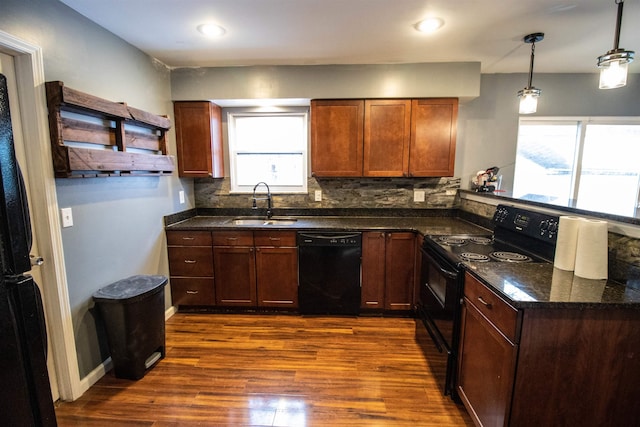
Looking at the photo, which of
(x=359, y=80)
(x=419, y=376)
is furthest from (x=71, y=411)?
(x=359, y=80)

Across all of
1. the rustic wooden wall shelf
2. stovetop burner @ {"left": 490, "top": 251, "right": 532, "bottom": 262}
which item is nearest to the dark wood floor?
stovetop burner @ {"left": 490, "top": 251, "right": 532, "bottom": 262}

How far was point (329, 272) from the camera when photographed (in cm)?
278

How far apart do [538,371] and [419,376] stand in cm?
98

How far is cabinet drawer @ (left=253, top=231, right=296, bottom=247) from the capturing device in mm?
2770

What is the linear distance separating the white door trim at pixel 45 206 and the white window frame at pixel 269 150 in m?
1.73

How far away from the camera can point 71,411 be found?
1.76 m

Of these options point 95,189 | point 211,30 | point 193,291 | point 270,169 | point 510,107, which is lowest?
point 193,291

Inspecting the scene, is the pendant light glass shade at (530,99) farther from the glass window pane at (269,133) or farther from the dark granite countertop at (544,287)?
the glass window pane at (269,133)

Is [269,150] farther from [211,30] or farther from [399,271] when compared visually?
[399,271]

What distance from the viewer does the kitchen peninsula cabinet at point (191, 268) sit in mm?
2818

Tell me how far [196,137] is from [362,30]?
187 cm

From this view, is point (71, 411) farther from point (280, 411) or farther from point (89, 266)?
point (280, 411)

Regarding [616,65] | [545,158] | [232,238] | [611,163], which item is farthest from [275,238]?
[611,163]

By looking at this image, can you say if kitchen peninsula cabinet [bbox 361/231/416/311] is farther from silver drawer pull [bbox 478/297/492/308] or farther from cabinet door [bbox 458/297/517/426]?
silver drawer pull [bbox 478/297/492/308]
